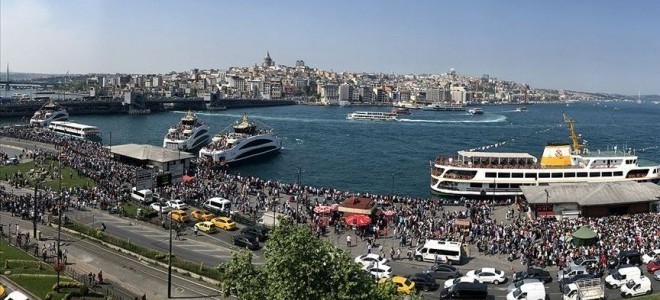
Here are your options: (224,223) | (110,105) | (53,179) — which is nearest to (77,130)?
(53,179)

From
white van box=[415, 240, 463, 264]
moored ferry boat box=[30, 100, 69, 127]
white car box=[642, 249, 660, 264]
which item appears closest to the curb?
white van box=[415, 240, 463, 264]

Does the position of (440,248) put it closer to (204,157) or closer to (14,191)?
(14,191)

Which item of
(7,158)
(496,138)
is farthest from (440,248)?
(496,138)

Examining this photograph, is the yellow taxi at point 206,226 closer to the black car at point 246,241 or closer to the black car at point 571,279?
the black car at point 246,241

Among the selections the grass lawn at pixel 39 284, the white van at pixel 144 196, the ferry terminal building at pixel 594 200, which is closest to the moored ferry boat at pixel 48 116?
the white van at pixel 144 196

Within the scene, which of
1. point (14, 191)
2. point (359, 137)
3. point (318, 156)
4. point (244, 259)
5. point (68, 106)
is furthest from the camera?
point (68, 106)
